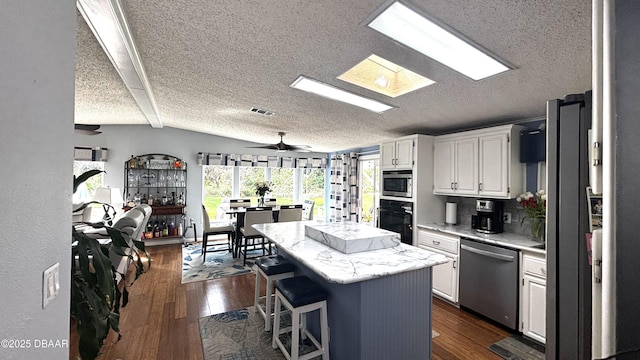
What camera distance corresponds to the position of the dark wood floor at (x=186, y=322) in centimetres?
221

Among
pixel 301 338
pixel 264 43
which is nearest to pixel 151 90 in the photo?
pixel 264 43

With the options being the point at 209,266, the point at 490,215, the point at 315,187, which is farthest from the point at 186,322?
the point at 315,187

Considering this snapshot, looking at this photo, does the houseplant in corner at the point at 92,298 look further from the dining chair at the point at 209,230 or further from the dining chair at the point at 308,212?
the dining chair at the point at 308,212

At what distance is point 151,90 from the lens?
3.38 m

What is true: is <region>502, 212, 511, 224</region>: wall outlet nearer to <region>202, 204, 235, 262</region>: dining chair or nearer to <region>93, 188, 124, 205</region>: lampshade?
<region>202, 204, 235, 262</region>: dining chair

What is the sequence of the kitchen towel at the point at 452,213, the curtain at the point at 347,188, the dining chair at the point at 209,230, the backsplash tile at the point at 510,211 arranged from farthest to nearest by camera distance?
the curtain at the point at 347,188, the dining chair at the point at 209,230, the kitchen towel at the point at 452,213, the backsplash tile at the point at 510,211

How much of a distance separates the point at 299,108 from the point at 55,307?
2.92 m

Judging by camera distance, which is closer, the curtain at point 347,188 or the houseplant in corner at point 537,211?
the houseplant in corner at point 537,211

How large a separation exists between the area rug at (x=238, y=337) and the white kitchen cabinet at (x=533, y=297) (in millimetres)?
813

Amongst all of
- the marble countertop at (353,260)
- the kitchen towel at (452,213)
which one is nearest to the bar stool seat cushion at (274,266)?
the marble countertop at (353,260)

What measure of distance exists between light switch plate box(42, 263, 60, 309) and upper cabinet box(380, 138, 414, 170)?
3.54 m

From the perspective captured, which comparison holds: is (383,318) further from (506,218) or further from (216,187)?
(216,187)

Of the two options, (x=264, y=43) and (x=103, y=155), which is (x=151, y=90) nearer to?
(x=264, y=43)

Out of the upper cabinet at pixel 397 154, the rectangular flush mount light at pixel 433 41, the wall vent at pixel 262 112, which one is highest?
the wall vent at pixel 262 112
